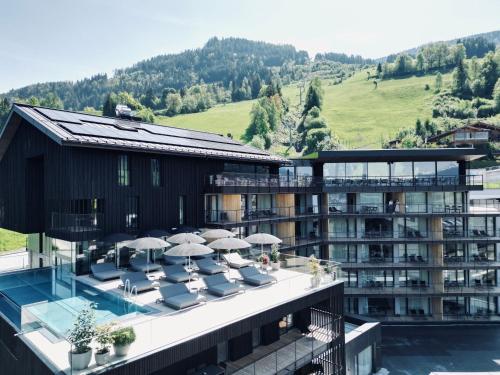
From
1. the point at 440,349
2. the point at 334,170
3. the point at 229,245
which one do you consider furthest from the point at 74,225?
the point at 440,349

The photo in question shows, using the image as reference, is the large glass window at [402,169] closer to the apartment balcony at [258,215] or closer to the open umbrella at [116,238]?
the apartment balcony at [258,215]

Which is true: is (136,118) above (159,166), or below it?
above

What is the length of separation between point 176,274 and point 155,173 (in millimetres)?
7339

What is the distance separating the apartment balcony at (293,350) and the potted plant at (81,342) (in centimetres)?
651

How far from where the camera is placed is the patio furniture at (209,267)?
17797 millimetres

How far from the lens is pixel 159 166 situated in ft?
70.9

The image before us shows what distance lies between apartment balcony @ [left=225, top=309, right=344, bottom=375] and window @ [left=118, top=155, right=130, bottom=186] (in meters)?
11.2

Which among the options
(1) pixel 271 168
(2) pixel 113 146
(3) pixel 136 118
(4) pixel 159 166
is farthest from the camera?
(1) pixel 271 168

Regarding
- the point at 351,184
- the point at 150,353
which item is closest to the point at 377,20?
the point at 351,184

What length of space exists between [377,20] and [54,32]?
28.9 metres

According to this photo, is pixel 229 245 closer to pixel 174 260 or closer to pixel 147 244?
pixel 147 244

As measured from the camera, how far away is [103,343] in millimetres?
9242

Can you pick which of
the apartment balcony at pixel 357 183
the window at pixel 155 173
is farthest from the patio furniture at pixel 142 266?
the apartment balcony at pixel 357 183

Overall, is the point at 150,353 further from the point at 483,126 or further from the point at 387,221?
the point at 483,126
